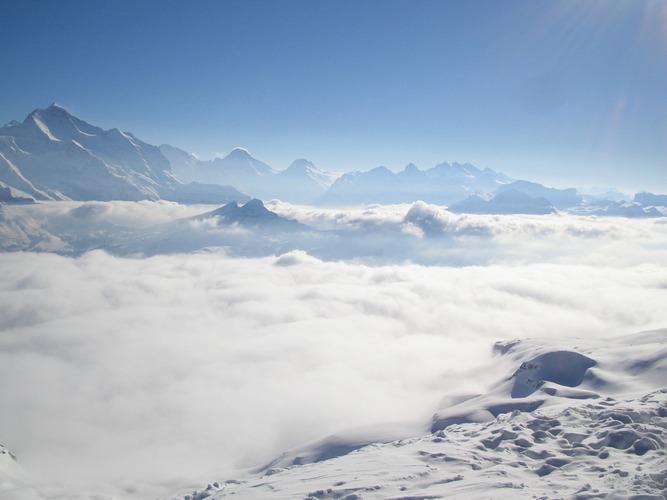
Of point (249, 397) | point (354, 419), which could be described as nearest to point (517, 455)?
point (354, 419)

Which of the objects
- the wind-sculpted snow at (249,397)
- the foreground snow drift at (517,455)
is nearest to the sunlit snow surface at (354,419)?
the foreground snow drift at (517,455)

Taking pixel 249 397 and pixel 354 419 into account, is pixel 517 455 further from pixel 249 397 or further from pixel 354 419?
pixel 249 397

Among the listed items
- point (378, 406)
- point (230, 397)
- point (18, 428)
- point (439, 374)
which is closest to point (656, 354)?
point (439, 374)

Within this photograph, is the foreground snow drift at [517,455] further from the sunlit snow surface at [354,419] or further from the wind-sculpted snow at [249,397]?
the wind-sculpted snow at [249,397]

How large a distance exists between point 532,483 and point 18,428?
177 meters

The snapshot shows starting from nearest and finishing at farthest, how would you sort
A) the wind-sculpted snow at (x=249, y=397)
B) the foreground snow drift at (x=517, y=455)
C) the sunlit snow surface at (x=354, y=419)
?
the foreground snow drift at (x=517, y=455), the sunlit snow surface at (x=354, y=419), the wind-sculpted snow at (x=249, y=397)

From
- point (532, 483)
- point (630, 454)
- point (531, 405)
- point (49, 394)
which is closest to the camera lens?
point (532, 483)

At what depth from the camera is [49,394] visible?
6442 inches

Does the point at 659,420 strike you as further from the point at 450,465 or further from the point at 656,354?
the point at 656,354

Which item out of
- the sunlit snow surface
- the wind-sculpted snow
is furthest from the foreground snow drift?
the wind-sculpted snow

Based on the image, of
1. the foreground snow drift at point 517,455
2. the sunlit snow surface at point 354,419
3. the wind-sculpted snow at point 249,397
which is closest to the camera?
the foreground snow drift at point 517,455

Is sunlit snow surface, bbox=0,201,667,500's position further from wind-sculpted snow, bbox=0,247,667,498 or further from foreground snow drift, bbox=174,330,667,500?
wind-sculpted snow, bbox=0,247,667,498

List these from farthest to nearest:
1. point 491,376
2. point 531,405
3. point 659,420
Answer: point 491,376, point 531,405, point 659,420

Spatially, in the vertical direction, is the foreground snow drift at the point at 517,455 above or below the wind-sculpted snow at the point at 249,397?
above
